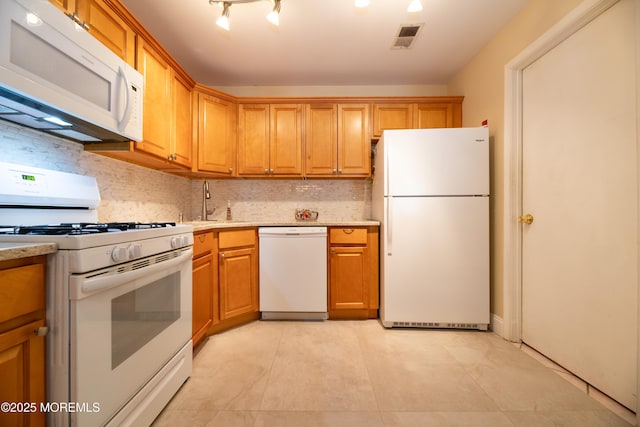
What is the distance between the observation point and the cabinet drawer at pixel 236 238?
6.96 ft

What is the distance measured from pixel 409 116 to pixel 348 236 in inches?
56.1

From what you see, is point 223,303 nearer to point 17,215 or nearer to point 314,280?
point 314,280

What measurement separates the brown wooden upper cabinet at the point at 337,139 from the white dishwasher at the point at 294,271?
75cm

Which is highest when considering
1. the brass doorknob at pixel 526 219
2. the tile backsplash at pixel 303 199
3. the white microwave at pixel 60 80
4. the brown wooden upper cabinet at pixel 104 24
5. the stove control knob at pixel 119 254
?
the brown wooden upper cabinet at pixel 104 24

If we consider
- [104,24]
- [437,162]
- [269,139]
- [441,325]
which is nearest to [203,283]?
[269,139]

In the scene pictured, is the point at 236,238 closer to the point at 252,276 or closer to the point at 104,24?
the point at 252,276

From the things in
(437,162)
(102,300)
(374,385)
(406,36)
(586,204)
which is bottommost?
(374,385)

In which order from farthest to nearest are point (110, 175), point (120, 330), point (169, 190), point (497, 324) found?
point (169, 190) → point (497, 324) → point (110, 175) → point (120, 330)

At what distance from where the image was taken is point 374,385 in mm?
1459

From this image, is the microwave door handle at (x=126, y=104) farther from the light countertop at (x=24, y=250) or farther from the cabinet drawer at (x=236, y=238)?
the cabinet drawer at (x=236, y=238)

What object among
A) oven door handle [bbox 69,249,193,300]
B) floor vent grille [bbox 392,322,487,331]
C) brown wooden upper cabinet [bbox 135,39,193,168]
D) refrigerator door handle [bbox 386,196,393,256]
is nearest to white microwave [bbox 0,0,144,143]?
brown wooden upper cabinet [bbox 135,39,193,168]

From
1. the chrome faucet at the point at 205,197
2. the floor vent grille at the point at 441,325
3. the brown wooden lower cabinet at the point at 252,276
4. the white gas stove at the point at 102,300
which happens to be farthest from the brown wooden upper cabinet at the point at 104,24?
the floor vent grille at the point at 441,325

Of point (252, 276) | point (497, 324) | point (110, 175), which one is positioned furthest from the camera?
point (252, 276)

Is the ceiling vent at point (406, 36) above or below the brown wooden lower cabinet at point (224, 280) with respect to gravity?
Answer: above
